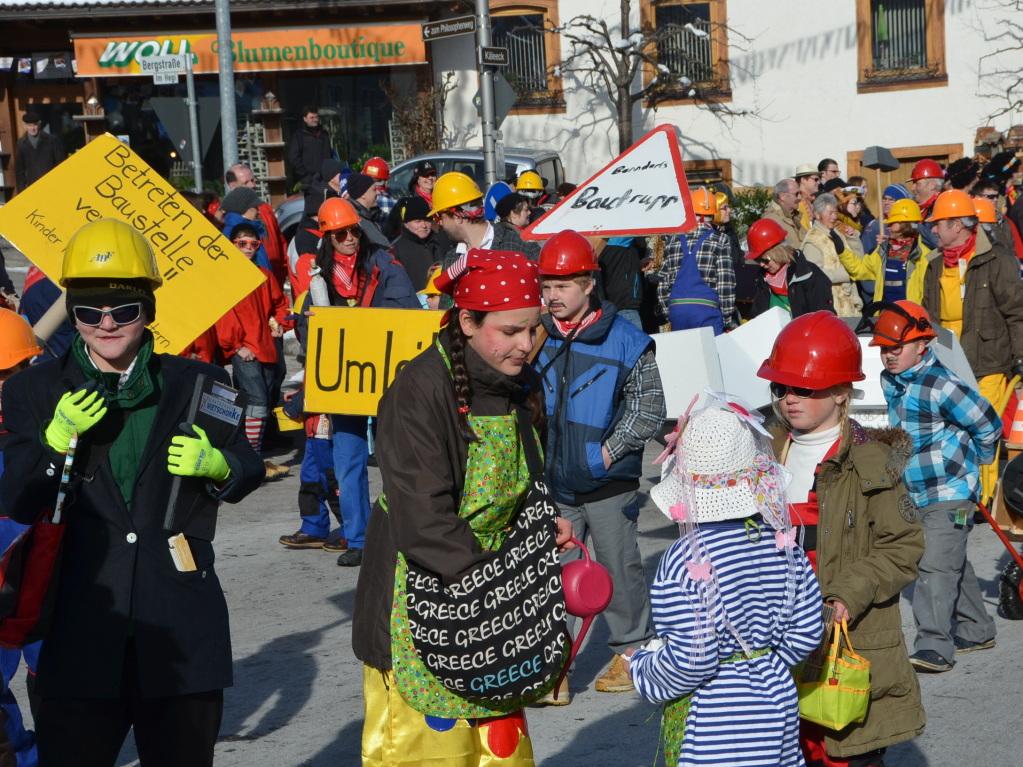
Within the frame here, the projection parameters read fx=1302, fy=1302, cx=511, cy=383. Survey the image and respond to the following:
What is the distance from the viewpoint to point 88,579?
3459mm

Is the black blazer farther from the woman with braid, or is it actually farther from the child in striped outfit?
the child in striped outfit

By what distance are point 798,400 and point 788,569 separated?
3.03 feet

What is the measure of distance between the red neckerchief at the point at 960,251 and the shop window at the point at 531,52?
1782 cm

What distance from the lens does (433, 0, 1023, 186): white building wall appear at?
25.6 metres

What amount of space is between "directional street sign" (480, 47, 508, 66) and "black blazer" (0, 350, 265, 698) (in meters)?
10.5

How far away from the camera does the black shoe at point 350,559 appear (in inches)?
313

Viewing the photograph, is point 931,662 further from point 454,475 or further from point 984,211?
point 984,211

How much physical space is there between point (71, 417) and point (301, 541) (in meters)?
5.26

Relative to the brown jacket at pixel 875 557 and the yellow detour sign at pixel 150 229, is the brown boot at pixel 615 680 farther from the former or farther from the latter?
the yellow detour sign at pixel 150 229

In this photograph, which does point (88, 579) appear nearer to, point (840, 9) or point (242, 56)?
point (242, 56)

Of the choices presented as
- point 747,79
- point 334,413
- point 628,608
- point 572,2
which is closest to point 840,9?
point 747,79

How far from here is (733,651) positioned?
3264 mm

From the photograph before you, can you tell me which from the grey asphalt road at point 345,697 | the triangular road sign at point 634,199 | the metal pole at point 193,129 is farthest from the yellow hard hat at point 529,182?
the triangular road sign at point 634,199

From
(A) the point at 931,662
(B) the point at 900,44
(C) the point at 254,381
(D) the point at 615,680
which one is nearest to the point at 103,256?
(D) the point at 615,680
